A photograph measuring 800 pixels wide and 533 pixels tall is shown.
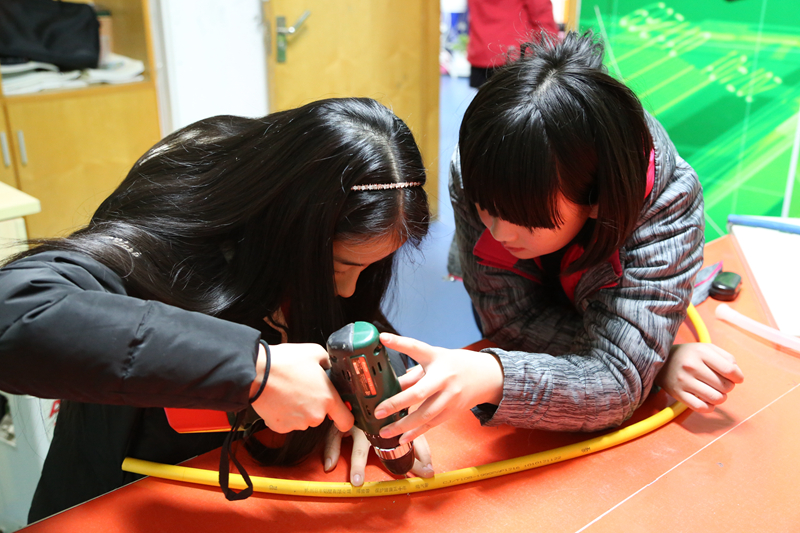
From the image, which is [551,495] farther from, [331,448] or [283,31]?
[283,31]

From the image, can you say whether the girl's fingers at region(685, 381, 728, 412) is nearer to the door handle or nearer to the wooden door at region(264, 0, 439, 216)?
the wooden door at region(264, 0, 439, 216)

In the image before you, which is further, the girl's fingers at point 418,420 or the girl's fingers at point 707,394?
the girl's fingers at point 707,394

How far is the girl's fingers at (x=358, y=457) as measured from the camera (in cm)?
77

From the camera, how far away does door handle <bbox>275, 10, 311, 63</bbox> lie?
277cm

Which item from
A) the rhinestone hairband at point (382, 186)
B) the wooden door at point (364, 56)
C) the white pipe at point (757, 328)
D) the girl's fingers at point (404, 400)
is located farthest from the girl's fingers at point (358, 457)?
the wooden door at point (364, 56)

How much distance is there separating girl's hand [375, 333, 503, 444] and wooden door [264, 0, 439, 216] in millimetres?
1927

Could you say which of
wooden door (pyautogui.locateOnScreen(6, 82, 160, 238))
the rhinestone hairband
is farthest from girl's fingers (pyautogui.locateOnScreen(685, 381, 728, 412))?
wooden door (pyautogui.locateOnScreen(6, 82, 160, 238))

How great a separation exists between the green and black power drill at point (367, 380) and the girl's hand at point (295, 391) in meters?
0.02

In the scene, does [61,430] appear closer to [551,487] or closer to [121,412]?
[121,412]

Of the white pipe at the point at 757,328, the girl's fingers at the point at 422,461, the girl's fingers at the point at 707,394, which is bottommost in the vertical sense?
the girl's fingers at the point at 422,461

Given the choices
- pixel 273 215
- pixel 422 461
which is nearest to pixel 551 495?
pixel 422 461

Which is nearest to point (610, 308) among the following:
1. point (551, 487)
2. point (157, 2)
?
point (551, 487)

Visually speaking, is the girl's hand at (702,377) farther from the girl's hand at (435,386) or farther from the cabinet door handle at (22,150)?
the cabinet door handle at (22,150)

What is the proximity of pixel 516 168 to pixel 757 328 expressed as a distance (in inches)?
25.5
